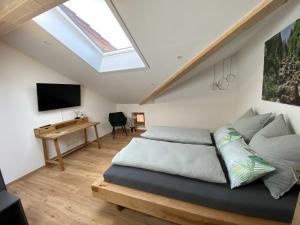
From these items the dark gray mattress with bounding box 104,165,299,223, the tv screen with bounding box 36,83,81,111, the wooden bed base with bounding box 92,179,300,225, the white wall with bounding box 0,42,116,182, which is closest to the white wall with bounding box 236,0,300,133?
the dark gray mattress with bounding box 104,165,299,223

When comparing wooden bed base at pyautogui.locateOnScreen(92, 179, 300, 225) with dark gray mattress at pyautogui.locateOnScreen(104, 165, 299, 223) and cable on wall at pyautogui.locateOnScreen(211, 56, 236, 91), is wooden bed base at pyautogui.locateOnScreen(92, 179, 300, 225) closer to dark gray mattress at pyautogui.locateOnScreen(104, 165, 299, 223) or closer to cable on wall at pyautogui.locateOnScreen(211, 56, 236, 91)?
dark gray mattress at pyautogui.locateOnScreen(104, 165, 299, 223)

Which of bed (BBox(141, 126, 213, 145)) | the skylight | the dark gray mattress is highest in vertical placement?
the skylight

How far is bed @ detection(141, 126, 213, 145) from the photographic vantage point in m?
2.39

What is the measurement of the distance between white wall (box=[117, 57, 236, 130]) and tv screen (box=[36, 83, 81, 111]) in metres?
2.03

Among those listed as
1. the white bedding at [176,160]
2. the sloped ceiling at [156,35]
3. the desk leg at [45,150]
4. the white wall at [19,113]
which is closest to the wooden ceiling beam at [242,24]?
the sloped ceiling at [156,35]

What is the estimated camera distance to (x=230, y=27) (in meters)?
1.92

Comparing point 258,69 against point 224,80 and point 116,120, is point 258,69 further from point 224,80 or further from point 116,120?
point 116,120

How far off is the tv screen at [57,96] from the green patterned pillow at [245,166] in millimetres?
3269

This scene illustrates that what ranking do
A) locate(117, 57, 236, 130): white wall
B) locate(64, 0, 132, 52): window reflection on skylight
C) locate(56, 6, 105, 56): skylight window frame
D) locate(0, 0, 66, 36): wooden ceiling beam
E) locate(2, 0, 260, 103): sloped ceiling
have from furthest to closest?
locate(117, 57, 236, 130): white wall, locate(56, 6, 105, 56): skylight window frame, locate(64, 0, 132, 52): window reflection on skylight, locate(2, 0, 260, 103): sloped ceiling, locate(0, 0, 66, 36): wooden ceiling beam

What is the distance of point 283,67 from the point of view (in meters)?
1.67

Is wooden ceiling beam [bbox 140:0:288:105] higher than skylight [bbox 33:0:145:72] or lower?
lower

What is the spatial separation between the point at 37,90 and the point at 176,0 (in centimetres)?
278

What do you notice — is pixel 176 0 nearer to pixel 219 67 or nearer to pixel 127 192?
pixel 127 192

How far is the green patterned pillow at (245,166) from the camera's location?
1.26m
